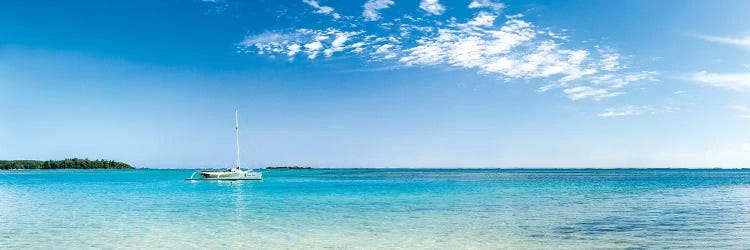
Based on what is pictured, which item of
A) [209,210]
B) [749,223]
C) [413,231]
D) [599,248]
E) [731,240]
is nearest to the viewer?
[599,248]

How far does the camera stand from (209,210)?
92.2ft

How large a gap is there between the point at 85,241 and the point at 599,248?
1565 centimetres

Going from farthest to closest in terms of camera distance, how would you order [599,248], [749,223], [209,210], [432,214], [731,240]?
[209,210]
[432,214]
[749,223]
[731,240]
[599,248]

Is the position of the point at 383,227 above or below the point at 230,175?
below

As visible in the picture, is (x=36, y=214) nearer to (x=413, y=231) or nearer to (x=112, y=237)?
(x=112, y=237)

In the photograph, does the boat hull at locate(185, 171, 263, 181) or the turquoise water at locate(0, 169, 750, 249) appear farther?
the boat hull at locate(185, 171, 263, 181)

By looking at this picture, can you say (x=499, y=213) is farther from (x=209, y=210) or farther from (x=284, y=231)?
(x=209, y=210)

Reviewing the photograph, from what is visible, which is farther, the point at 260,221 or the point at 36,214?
the point at 36,214

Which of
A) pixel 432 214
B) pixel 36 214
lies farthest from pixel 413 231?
pixel 36 214

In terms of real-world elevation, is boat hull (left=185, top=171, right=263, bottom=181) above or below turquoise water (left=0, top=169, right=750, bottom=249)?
above

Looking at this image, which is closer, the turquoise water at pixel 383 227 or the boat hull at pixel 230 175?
the turquoise water at pixel 383 227

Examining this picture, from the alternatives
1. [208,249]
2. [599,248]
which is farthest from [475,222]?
[208,249]

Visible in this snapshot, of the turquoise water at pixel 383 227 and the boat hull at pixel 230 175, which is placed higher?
the boat hull at pixel 230 175

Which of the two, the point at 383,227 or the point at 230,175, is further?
the point at 230,175
